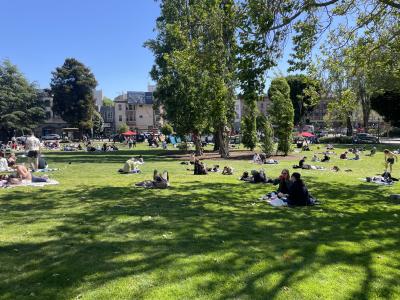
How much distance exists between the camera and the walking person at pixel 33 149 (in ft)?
66.5

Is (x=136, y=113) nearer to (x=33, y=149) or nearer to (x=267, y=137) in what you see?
(x=267, y=137)

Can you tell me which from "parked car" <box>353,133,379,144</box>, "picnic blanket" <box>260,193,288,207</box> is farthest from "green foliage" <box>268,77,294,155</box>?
"parked car" <box>353,133,379,144</box>

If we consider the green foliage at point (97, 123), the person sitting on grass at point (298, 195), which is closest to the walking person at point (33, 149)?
the person sitting on grass at point (298, 195)

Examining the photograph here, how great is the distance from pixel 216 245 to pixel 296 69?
9662 millimetres

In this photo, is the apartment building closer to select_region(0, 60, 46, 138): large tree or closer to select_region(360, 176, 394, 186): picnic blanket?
select_region(0, 60, 46, 138): large tree

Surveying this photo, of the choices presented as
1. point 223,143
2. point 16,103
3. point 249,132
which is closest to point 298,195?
point 223,143

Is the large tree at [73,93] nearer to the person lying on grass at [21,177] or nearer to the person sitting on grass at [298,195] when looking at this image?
the person lying on grass at [21,177]

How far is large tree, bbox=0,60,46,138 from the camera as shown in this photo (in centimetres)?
7244

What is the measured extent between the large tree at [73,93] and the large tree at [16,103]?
411 cm

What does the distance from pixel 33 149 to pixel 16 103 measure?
60034mm

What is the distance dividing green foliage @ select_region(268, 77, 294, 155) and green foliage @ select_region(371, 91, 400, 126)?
26.4 meters

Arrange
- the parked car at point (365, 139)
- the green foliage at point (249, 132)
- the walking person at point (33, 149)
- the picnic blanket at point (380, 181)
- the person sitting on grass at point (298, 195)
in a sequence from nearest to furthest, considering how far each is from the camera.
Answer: the person sitting on grass at point (298, 195) < the picnic blanket at point (380, 181) < the walking person at point (33, 149) < the green foliage at point (249, 132) < the parked car at point (365, 139)

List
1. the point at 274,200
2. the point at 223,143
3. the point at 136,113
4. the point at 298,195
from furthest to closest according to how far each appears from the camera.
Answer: the point at 136,113, the point at 223,143, the point at 274,200, the point at 298,195

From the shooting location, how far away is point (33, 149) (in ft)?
67.1
